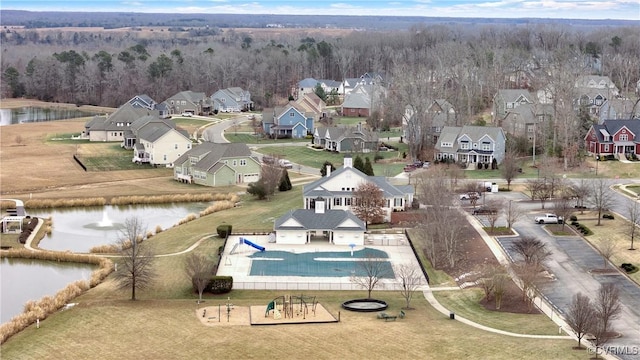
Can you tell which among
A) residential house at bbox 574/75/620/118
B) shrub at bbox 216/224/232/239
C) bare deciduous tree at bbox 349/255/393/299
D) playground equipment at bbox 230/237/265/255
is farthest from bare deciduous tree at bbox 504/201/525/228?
residential house at bbox 574/75/620/118

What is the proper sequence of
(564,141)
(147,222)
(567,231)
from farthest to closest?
(564,141)
(147,222)
(567,231)

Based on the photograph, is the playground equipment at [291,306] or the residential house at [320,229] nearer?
the playground equipment at [291,306]

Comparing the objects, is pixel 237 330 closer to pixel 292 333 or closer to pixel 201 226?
pixel 292 333

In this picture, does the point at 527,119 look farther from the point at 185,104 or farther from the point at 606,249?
the point at 185,104

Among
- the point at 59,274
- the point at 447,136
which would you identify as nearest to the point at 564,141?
the point at 447,136

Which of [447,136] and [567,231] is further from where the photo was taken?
[447,136]

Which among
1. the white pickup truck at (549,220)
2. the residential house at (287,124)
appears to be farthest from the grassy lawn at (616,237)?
the residential house at (287,124)

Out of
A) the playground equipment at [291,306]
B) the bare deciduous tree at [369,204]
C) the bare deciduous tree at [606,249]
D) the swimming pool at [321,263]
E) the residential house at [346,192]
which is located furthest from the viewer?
the residential house at [346,192]

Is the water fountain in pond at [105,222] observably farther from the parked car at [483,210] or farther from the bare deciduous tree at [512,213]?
the bare deciduous tree at [512,213]
